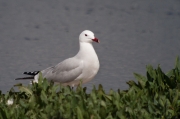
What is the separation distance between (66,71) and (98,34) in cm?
225

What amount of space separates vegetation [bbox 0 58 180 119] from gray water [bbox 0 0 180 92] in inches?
106

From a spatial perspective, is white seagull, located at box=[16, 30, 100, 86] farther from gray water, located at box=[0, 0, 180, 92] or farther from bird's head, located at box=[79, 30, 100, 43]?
gray water, located at box=[0, 0, 180, 92]

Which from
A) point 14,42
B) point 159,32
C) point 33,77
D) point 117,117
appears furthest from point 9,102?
point 159,32

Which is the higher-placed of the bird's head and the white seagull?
the bird's head

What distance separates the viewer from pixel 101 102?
4.18 metres

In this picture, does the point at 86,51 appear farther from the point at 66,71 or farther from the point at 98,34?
the point at 98,34

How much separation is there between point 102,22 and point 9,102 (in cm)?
567

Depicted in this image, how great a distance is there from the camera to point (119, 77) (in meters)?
7.64

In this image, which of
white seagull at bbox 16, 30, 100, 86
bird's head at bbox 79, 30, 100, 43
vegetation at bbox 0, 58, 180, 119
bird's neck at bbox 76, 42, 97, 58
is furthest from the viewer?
bird's head at bbox 79, 30, 100, 43

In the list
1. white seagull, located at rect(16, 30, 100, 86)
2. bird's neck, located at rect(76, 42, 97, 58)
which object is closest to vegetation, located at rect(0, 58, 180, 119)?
white seagull, located at rect(16, 30, 100, 86)

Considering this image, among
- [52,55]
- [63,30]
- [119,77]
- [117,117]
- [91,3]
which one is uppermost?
[91,3]

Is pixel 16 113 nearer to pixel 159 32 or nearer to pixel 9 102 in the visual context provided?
pixel 9 102

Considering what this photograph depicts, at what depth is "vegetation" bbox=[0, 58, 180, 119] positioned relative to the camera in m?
4.00

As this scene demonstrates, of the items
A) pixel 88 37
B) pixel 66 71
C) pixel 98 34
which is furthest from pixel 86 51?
pixel 98 34
